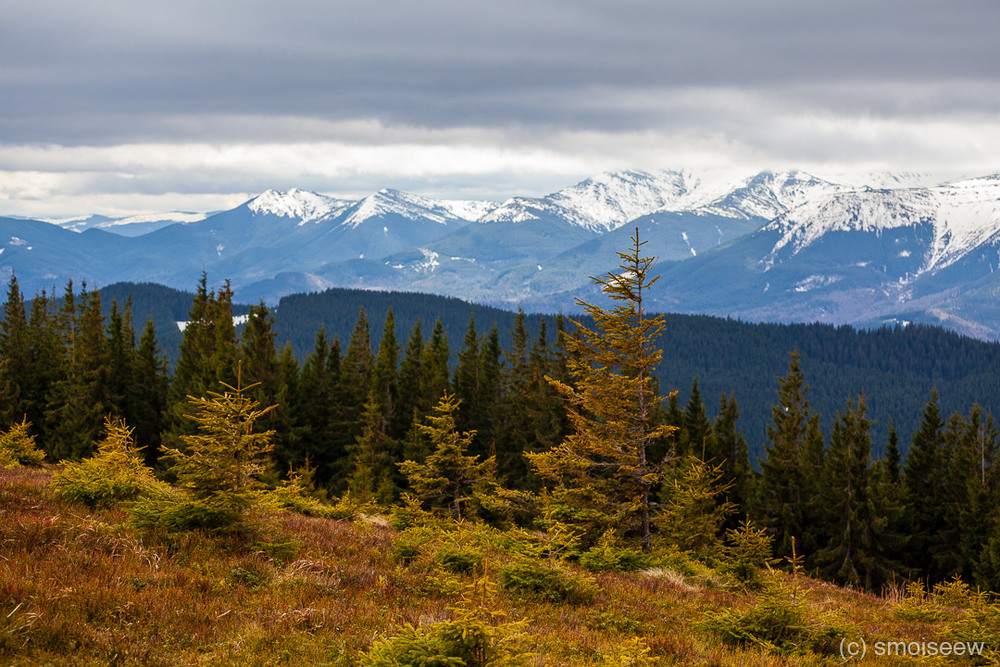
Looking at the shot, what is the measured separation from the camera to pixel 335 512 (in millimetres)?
21141

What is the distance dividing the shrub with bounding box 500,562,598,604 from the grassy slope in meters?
0.26

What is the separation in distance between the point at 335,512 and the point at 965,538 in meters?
43.6

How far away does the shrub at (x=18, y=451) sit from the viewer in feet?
76.4

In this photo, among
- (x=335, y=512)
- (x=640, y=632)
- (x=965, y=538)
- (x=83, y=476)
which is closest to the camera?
(x=640, y=632)

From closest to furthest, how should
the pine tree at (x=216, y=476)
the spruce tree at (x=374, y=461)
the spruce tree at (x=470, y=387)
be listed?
the pine tree at (x=216, y=476) < the spruce tree at (x=374, y=461) < the spruce tree at (x=470, y=387)

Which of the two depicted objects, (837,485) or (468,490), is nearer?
(468,490)

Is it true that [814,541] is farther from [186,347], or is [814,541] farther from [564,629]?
[186,347]

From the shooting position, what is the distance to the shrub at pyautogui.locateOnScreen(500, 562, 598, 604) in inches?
458

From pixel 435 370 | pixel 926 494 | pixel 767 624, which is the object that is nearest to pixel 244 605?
pixel 767 624

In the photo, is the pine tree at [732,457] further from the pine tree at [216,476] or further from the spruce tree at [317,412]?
the pine tree at [216,476]

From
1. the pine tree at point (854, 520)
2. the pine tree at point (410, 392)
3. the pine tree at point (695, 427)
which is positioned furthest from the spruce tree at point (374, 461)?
the pine tree at point (854, 520)

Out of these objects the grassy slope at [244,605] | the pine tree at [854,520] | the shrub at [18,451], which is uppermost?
the grassy slope at [244,605]

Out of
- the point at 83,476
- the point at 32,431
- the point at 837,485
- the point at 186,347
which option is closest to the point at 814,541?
the point at 837,485

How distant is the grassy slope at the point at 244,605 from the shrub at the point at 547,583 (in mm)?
259
